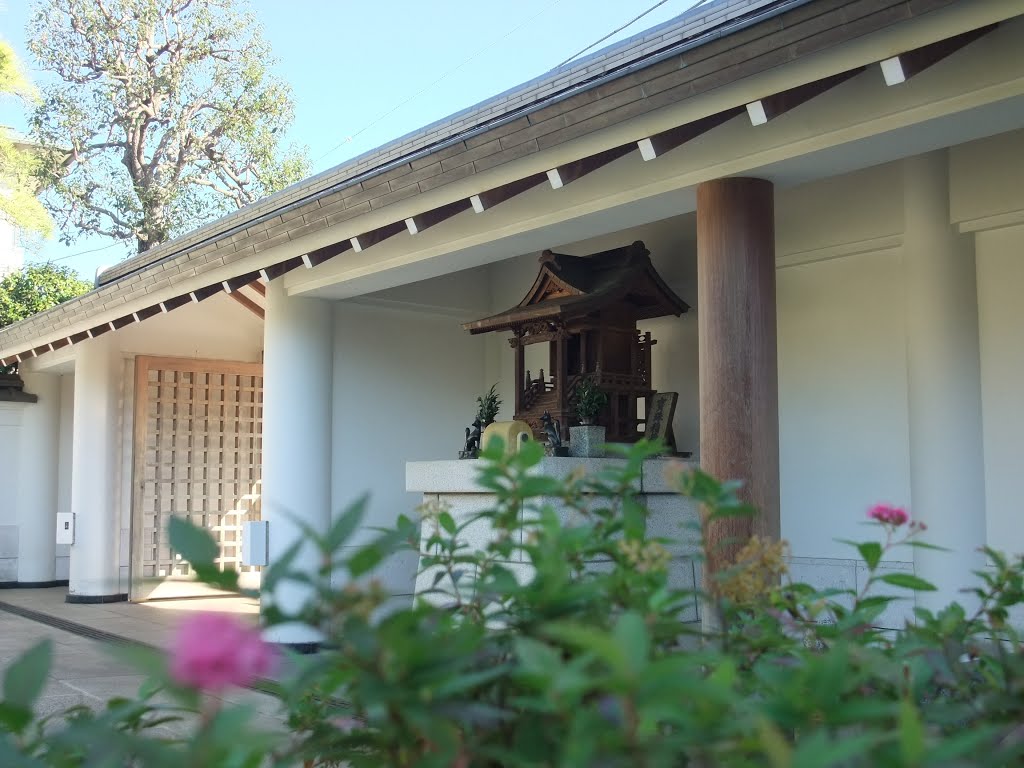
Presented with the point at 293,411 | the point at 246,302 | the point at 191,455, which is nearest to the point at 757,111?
the point at 293,411

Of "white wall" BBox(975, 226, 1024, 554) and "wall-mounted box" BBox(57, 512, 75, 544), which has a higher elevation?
"white wall" BBox(975, 226, 1024, 554)

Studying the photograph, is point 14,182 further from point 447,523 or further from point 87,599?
point 447,523

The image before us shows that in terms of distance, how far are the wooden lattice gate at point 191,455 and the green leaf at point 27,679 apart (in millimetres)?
9525

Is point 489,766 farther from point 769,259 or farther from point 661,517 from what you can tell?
point 661,517

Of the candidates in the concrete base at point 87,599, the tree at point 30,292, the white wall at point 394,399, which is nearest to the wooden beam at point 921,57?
the white wall at point 394,399

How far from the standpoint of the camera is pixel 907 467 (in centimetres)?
592

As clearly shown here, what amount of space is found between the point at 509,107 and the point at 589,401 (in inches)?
81.0

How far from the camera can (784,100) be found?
394 cm

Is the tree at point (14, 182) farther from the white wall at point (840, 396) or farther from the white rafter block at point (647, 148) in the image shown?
the white rafter block at point (647, 148)

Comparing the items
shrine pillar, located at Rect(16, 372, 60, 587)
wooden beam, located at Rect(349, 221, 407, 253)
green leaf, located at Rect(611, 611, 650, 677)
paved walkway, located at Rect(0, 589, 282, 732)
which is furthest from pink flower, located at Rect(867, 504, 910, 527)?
shrine pillar, located at Rect(16, 372, 60, 587)

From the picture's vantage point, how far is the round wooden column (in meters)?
4.37

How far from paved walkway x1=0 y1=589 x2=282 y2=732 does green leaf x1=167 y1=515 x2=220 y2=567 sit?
114 inches

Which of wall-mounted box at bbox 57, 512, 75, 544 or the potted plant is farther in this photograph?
wall-mounted box at bbox 57, 512, 75, 544

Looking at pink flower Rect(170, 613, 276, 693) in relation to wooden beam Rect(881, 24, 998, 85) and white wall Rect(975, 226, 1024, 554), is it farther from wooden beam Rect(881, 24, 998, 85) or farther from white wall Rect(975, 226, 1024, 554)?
white wall Rect(975, 226, 1024, 554)
